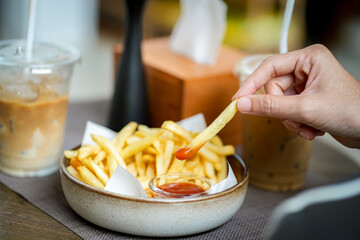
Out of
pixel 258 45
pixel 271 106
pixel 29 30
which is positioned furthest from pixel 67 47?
pixel 258 45

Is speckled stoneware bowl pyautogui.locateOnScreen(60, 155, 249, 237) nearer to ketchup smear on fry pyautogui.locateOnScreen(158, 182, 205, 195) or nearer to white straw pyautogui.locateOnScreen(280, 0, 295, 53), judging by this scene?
ketchup smear on fry pyautogui.locateOnScreen(158, 182, 205, 195)

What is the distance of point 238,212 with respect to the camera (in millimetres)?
1350

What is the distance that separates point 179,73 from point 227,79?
0.18m

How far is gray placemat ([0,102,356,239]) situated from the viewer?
3.95 feet

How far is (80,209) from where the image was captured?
3.86 ft

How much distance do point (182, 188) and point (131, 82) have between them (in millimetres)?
657

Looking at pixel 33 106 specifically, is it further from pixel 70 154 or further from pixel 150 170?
pixel 150 170

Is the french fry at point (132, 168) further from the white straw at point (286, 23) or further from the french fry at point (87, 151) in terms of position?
the white straw at point (286, 23)

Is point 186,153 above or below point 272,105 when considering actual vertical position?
below

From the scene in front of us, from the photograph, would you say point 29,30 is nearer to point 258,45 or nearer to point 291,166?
point 291,166

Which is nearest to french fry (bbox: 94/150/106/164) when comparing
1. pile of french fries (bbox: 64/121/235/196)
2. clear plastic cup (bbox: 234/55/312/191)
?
pile of french fries (bbox: 64/121/235/196)

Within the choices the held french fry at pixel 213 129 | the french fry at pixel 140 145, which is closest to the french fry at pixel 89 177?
the french fry at pixel 140 145

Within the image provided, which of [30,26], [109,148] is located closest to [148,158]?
[109,148]

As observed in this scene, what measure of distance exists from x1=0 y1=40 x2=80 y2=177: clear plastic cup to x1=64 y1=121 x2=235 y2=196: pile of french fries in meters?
0.24
